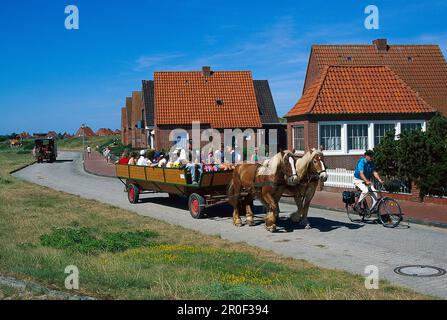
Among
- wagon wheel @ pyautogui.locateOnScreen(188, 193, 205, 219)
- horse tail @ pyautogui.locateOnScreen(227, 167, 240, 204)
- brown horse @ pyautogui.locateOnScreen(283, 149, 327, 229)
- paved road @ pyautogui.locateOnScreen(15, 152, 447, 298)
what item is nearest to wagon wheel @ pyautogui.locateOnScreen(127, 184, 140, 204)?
paved road @ pyautogui.locateOnScreen(15, 152, 447, 298)

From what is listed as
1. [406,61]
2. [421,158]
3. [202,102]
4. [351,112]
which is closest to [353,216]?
[421,158]

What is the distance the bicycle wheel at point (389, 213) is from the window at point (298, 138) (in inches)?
413

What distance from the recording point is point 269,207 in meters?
11.7

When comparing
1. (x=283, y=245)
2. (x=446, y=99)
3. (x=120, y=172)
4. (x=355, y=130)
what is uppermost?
(x=446, y=99)

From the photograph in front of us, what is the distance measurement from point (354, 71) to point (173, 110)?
18119 mm

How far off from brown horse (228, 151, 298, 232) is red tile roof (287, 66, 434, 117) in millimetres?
10063

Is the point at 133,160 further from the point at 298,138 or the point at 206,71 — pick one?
the point at 206,71

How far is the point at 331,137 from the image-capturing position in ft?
73.4

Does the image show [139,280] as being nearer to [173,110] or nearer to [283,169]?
[283,169]

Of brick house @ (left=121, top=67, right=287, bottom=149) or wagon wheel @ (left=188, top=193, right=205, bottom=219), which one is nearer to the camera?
wagon wheel @ (left=188, top=193, right=205, bottom=219)

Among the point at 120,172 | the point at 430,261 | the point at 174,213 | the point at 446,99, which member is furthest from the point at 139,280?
the point at 446,99

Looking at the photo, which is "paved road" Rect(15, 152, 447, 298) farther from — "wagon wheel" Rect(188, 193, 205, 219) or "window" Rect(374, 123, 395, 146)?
"window" Rect(374, 123, 395, 146)

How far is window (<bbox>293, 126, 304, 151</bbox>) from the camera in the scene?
22984mm

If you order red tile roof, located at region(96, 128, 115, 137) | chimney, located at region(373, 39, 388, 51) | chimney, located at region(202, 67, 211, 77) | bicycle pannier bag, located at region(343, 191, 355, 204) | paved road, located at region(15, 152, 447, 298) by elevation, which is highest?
chimney, located at region(373, 39, 388, 51)
